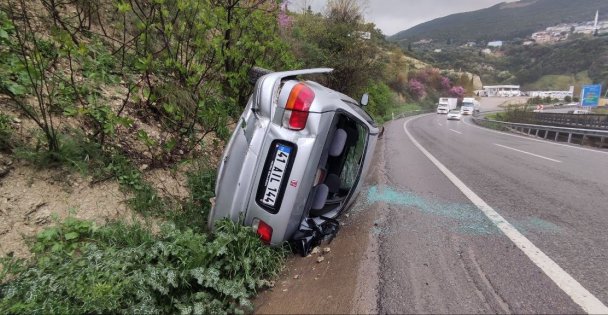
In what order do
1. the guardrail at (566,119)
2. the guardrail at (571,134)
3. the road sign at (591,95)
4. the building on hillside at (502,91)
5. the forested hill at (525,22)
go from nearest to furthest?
the guardrail at (571,134)
the guardrail at (566,119)
the road sign at (591,95)
the building on hillside at (502,91)
the forested hill at (525,22)

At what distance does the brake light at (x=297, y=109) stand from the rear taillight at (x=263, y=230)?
0.86 m

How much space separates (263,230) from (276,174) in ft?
1.61

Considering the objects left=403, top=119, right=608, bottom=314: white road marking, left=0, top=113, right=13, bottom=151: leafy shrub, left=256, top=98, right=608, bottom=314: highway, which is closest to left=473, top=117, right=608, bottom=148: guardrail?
left=256, top=98, right=608, bottom=314: highway

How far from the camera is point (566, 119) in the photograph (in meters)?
23.9

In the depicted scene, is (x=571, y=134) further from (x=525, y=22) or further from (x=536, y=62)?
(x=525, y=22)

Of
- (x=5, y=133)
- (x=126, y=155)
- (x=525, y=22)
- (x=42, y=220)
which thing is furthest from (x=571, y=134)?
(x=525, y=22)

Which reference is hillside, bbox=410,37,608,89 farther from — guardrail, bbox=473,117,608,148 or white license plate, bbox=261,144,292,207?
white license plate, bbox=261,144,292,207

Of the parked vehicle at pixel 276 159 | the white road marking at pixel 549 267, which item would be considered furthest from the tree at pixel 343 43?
the parked vehicle at pixel 276 159

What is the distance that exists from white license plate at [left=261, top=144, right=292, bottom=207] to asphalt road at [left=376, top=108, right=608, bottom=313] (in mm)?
1083

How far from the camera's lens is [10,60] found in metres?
3.00

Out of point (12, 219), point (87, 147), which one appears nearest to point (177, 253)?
point (12, 219)

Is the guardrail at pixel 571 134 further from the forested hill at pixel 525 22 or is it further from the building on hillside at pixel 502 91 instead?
the forested hill at pixel 525 22

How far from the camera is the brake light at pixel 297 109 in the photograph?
3.03m

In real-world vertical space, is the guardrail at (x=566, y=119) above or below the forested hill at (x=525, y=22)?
below
